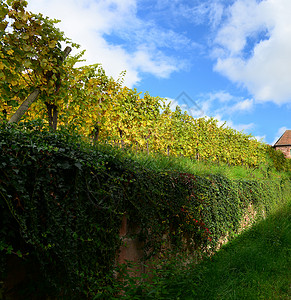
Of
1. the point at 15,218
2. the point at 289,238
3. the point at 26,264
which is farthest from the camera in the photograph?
the point at 289,238

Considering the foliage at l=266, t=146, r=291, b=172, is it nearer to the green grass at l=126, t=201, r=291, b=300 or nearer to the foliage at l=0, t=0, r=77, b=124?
the green grass at l=126, t=201, r=291, b=300

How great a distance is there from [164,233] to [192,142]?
8418mm

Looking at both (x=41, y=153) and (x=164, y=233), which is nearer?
(x=41, y=153)

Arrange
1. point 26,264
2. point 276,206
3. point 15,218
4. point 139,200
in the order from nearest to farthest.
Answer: point 15,218 → point 26,264 → point 139,200 → point 276,206

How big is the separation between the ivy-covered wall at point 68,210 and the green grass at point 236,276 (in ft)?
1.66

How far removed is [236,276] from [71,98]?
496 cm

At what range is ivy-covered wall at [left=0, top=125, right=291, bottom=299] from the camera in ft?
6.77

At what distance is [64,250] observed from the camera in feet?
7.46

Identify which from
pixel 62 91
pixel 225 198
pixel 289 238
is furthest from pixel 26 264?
pixel 289 238

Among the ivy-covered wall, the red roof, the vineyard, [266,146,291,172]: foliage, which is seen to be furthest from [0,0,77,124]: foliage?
the red roof

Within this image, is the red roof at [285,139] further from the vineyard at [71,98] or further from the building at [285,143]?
the vineyard at [71,98]

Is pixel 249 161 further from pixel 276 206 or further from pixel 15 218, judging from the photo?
pixel 15 218

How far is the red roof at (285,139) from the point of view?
4237 cm

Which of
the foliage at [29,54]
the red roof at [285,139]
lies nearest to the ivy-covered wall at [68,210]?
the foliage at [29,54]
